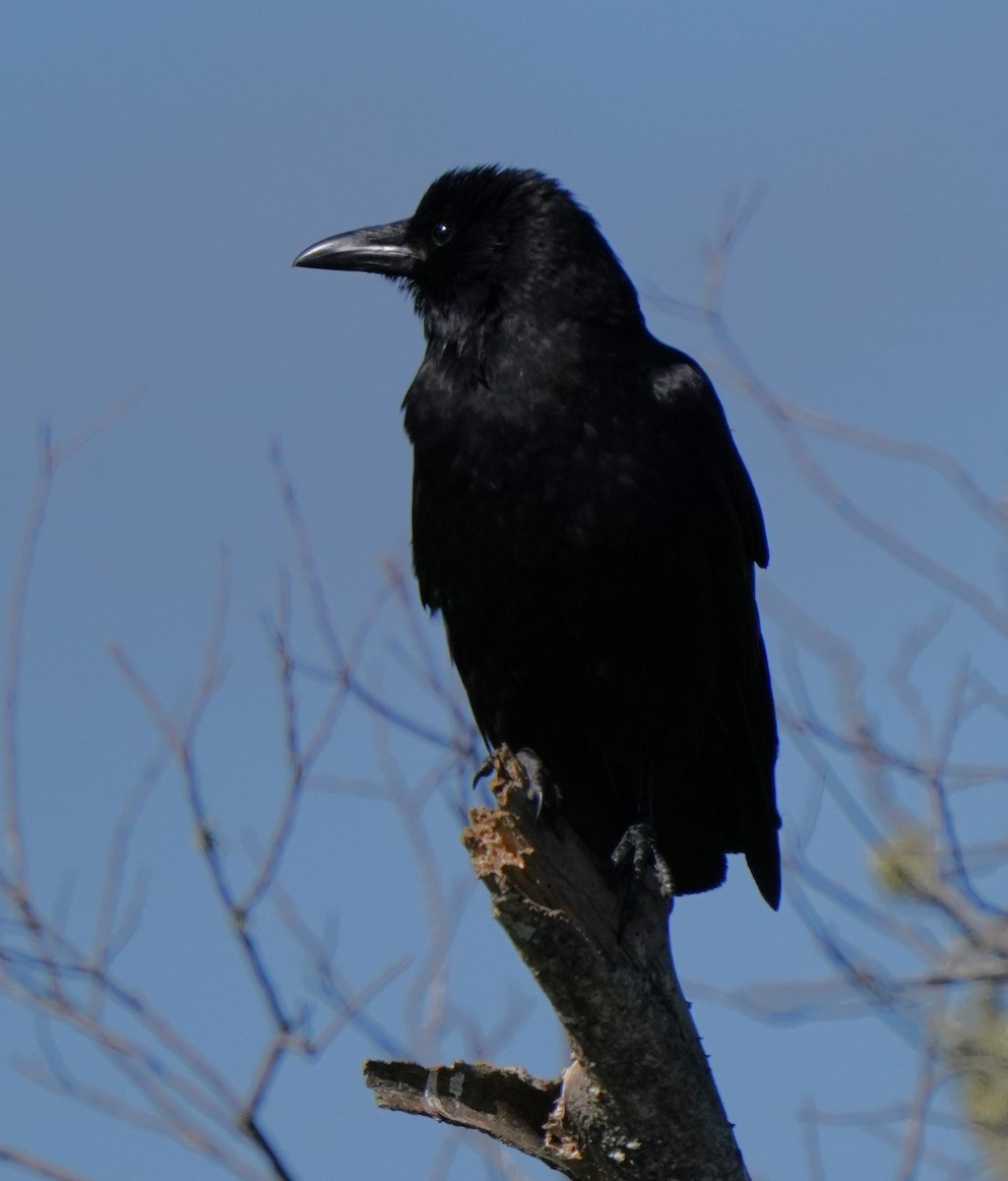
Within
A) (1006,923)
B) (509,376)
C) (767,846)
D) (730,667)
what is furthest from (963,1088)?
(509,376)

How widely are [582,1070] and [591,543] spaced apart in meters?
1.27

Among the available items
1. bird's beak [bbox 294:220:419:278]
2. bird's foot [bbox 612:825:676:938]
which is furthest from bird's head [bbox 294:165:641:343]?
bird's foot [bbox 612:825:676:938]

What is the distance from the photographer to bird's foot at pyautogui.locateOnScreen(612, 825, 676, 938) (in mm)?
3273

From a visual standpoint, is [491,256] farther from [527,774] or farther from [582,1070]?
[582,1070]

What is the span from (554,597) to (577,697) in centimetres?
32

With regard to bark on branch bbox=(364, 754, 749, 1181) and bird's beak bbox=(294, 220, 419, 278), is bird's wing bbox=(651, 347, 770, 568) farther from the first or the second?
bark on branch bbox=(364, 754, 749, 1181)

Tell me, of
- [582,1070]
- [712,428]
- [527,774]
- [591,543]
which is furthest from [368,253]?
[582,1070]

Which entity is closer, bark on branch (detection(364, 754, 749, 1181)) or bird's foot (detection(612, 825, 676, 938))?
bark on branch (detection(364, 754, 749, 1181))

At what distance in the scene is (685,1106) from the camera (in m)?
3.07

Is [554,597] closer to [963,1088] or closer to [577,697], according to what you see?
[577,697]

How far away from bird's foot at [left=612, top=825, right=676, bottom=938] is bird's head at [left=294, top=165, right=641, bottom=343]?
1.38 m

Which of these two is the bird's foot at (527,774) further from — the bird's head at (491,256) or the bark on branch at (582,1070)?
the bird's head at (491,256)

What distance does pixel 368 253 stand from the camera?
4926 millimetres

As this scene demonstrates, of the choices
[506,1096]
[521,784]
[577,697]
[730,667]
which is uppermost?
[730,667]
